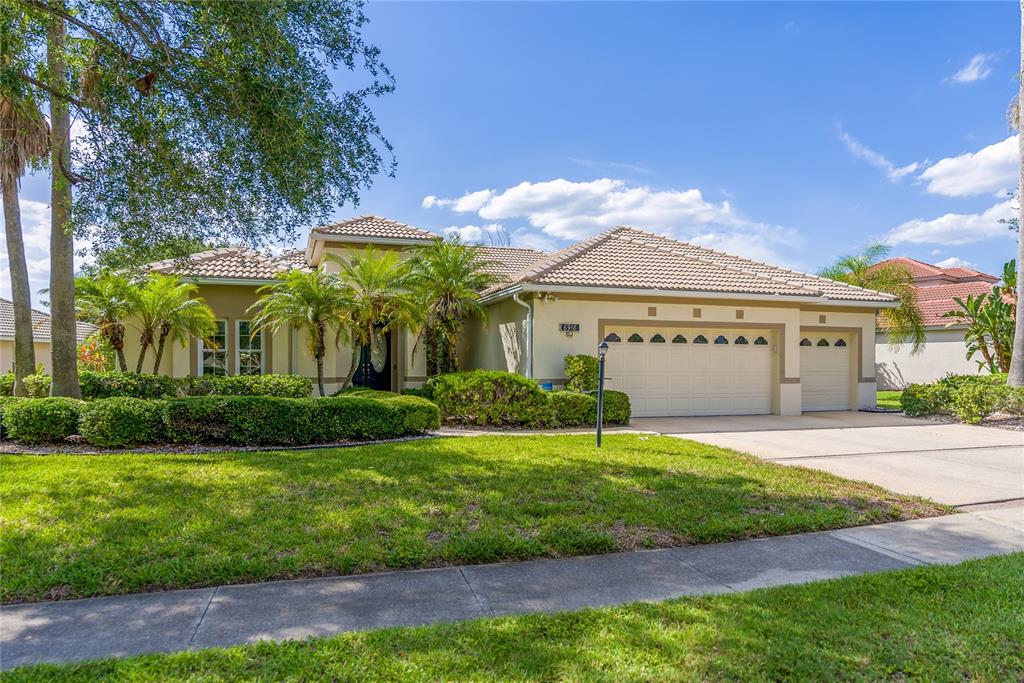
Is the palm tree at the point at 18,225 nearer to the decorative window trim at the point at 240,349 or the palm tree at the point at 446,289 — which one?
the decorative window trim at the point at 240,349

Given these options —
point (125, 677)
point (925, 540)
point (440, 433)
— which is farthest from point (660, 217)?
point (125, 677)

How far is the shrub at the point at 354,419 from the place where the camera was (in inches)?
375

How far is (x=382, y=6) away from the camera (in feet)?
25.0

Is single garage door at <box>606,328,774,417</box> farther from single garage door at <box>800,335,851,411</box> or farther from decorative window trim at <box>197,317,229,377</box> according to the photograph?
decorative window trim at <box>197,317,229,377</box>

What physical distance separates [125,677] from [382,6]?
7810 mm

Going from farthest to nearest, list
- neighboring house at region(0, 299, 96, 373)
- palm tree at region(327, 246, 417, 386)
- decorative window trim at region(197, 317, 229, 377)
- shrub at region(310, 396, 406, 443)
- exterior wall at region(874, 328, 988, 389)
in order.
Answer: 1. neighboring house at region(0, 299, 96, 373)
2. exterior wall at region(874, 328, 988, 389)
3. decorative window trim at region(197, 317, 229, 377)
4. palm tree at region(327, 246, 417, 386)
5. shrub at region(310, 396, 406, 443)

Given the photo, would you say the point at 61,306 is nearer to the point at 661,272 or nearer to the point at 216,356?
the point at 216,356

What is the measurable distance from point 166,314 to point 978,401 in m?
19.2

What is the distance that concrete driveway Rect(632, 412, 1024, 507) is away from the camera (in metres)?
7.39

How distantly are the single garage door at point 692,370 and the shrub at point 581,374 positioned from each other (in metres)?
1.09

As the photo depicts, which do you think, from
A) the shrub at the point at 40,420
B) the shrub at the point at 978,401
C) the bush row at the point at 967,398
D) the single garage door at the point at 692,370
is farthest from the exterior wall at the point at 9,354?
the shrub at the point at 978,401

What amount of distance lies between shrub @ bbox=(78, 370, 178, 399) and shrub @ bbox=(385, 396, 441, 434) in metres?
4.90

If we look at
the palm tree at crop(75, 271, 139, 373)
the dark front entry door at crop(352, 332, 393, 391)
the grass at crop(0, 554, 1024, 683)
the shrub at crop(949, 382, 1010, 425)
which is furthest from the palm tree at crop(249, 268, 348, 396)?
the shrub at crop(949, 382, 1010, 425)

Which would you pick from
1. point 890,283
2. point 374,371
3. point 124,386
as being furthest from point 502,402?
point 890,283
